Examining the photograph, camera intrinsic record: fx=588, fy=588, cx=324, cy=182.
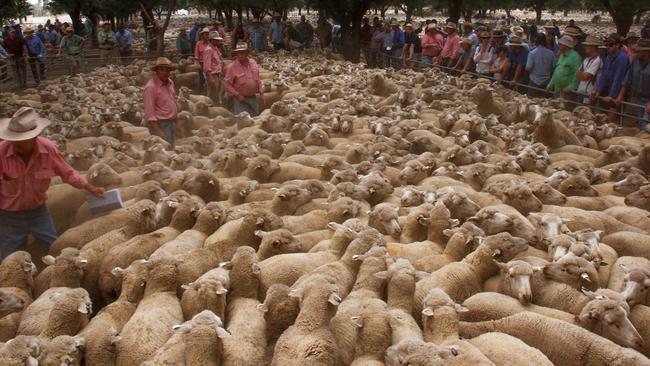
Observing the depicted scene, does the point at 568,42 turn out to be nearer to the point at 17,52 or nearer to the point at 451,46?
the point at 451,46

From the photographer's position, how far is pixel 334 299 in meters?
4.91

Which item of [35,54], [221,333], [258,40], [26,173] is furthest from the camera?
[258,40]

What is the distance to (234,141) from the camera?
36.4 feet

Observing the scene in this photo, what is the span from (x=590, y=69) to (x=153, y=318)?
1122cm

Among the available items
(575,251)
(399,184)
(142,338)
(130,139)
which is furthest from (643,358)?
(130,139)

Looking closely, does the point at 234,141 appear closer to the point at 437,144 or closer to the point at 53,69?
the point at 437,144

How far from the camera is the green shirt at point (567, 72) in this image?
43.8ft

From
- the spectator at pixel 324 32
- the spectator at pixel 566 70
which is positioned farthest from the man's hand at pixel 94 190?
the spectator at pixel 324 32

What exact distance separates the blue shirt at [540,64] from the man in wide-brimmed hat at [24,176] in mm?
11441

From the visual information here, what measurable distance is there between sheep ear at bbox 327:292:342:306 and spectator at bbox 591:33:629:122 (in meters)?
9.02

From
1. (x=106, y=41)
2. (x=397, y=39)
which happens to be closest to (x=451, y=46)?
(x=397, y=39)

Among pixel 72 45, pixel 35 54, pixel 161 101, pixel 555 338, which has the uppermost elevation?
pixel 72 45

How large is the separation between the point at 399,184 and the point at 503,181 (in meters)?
1.59

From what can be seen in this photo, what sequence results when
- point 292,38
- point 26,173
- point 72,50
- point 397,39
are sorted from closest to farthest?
point 26,173
point 72,50
point 397,39
point 292,38
